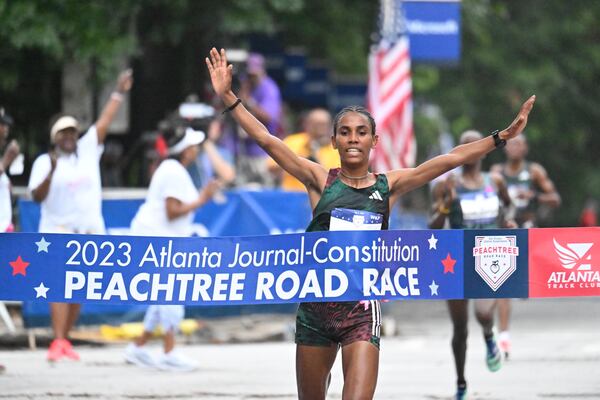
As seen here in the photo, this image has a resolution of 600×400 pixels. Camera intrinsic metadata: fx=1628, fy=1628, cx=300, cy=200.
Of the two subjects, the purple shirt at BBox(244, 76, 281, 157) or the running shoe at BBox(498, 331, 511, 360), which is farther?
the purple shirt at BBox(244, 76, 281, 157)

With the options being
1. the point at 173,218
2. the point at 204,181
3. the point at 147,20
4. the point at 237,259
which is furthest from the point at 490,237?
the point at 147,20

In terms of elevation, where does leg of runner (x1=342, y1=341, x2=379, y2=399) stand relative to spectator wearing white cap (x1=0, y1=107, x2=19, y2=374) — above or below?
below

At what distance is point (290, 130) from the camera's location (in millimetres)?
29359

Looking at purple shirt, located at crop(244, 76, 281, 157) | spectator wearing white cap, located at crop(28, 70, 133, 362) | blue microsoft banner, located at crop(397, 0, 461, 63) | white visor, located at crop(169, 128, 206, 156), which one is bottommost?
spectator wearing white cap, located at crop(28, 70, 133, 362)

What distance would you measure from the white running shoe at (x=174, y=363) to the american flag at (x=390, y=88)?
264 inches

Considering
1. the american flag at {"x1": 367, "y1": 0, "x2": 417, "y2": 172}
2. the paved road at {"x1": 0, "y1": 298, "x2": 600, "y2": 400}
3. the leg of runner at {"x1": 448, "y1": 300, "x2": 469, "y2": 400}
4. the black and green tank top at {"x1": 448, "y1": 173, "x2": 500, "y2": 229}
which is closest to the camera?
the leg of runner at {"x1": 448, "y1": 300, "x2": 469, "y2": 400}

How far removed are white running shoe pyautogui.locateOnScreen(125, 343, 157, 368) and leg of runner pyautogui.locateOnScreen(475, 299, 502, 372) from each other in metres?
2.97

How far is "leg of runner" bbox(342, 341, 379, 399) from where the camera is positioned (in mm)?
8016

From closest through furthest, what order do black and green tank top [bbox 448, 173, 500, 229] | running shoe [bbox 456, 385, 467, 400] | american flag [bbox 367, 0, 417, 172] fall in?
running shoe [bbox 456, 385, 467, 400]
black and green tank top [bbox 448, 173, 500, 229]
american flag [bbox 367, 0, 417, 172]

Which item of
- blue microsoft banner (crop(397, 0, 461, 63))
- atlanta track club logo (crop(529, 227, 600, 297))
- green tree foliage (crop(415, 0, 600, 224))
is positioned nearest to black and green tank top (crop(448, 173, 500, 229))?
atlanta track club logo (crop(529, 227, 600, 297))

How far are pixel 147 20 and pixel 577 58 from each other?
15.8 metres

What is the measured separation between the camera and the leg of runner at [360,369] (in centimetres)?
802

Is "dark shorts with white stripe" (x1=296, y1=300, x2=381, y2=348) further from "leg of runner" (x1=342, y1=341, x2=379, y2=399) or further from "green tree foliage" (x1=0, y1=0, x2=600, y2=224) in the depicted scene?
"green tree foliage" (x1=0, y1=0, x2=600, y2=224)

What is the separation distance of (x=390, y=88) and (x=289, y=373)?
24.2ft
